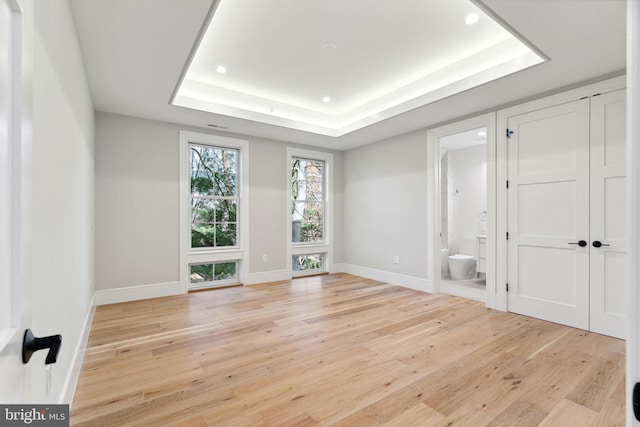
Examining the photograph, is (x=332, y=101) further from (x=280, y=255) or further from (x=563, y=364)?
(x=563, y=364)

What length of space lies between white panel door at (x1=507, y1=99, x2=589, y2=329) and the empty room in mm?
22

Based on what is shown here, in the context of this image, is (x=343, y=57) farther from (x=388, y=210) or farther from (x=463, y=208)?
(x=463, y=208)

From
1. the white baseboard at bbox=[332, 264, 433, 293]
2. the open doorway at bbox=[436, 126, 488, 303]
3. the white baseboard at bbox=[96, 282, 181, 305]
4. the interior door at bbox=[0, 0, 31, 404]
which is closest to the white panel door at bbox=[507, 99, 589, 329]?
the white baseboard at bbox=[332, 264, 433, 293]

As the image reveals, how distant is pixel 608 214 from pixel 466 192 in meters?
3.11

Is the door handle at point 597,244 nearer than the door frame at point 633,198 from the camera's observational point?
No

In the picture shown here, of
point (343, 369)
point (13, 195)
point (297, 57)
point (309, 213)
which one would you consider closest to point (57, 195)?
point (13, 195)

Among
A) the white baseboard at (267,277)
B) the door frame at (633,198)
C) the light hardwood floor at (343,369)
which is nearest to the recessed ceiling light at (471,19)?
the door frame at (633,198)

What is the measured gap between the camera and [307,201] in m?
5.95

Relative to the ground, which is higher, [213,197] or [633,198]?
[213,197]

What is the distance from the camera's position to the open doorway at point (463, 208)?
17.7ft

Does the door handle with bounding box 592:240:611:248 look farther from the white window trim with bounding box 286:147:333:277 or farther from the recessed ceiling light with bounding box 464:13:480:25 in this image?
the white window trim with bounding box 286:147:333:277

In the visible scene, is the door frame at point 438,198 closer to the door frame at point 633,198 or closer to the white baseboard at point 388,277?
the white baseboard at point 388,277

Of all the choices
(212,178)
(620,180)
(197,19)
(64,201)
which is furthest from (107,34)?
(620,180)

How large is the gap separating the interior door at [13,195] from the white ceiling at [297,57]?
176cm
